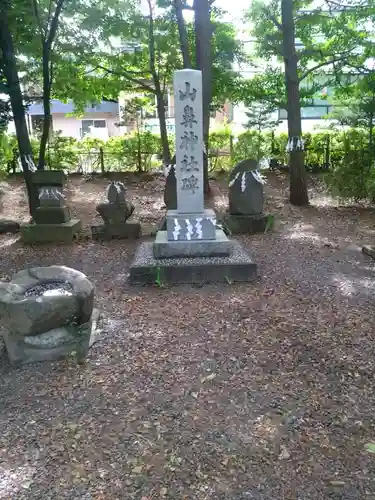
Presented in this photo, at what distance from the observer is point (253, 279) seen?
514cm

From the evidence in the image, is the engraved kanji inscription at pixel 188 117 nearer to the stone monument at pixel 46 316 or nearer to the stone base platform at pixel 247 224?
the stone base platform at pixel 247 224

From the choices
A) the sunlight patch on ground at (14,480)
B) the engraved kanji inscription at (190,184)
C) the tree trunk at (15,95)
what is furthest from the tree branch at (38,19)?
the sunlight patch on ground at (14,480)

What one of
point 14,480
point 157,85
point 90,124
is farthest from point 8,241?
point 90,124

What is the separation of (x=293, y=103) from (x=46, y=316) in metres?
7.28

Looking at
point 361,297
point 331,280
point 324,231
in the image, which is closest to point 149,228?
point 324,231

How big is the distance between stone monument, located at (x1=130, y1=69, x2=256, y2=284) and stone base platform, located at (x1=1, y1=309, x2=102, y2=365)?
1736 mm

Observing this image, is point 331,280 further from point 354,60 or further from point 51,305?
point 354,60

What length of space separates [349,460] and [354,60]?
9.00 meters

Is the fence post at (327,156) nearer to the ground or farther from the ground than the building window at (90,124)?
nearer to the ground

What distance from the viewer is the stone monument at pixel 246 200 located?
7.39 meters

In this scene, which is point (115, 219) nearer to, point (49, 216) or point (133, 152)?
point (49, 216)

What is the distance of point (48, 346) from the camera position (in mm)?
3354

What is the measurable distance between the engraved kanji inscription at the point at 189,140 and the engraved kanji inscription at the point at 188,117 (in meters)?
0.11

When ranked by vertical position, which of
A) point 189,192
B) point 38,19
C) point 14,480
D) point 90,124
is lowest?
point 14,480
